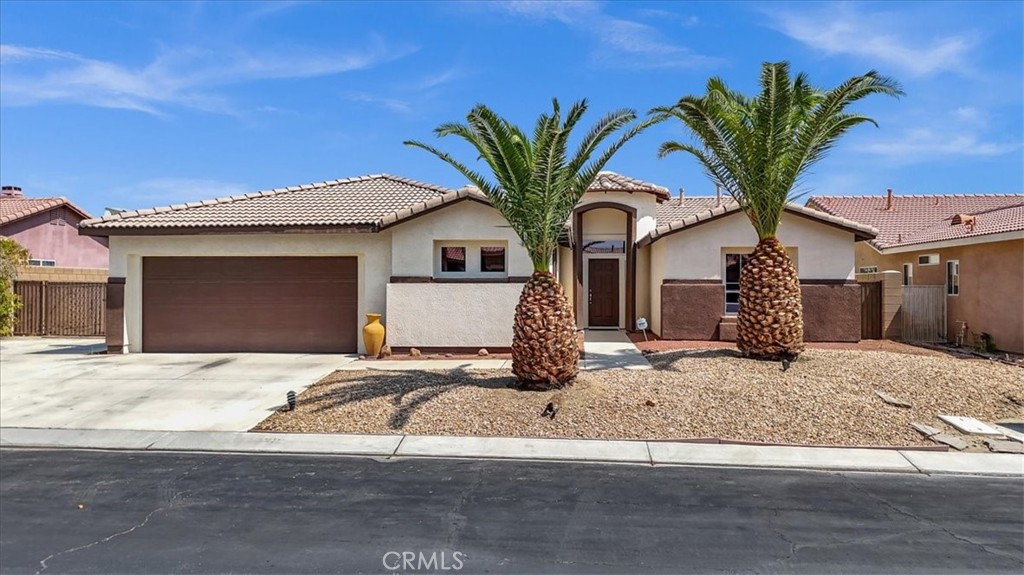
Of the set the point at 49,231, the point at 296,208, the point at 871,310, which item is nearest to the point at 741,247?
the point at 871,310

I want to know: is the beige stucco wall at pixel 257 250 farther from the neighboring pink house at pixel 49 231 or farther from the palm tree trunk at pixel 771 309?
the neighboring pink house at pixel 49 231

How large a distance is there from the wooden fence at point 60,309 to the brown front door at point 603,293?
51.5 feet

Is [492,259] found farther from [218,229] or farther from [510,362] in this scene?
[218,229]

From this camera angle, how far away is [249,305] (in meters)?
14.9

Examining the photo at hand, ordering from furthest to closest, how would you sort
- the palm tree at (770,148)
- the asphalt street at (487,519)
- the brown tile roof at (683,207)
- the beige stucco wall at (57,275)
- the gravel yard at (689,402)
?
the brown tile roof at (683,207)
the beige stucco wall at (57,275)
the palm tree at (770,148)
the gravel yard at (689,402)
the asphalt street at (487,519)

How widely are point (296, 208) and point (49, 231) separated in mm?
18127

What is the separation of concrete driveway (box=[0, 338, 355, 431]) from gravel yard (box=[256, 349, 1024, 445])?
3.32 feet

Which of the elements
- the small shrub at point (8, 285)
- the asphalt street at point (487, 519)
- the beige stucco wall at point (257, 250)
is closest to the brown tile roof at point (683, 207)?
the beige stucco wall at point (257, 250)

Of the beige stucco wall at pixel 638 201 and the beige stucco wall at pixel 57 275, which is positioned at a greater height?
the beige stucco wall at pixel 638 201

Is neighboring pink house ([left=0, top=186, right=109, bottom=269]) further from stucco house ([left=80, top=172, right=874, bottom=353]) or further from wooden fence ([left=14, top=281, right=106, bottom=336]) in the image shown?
stucco house ([left=80, top=172, right=874, bottom=353])

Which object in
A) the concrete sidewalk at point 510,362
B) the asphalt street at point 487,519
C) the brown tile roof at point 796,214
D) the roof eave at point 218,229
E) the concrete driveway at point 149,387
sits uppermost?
the brown tile roof at point 796,214

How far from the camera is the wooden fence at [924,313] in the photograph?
16.8 m

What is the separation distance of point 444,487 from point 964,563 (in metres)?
4.42

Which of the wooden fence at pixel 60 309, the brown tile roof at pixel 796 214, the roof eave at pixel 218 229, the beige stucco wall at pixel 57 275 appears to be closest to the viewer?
the roof eave at pixel 218 229
